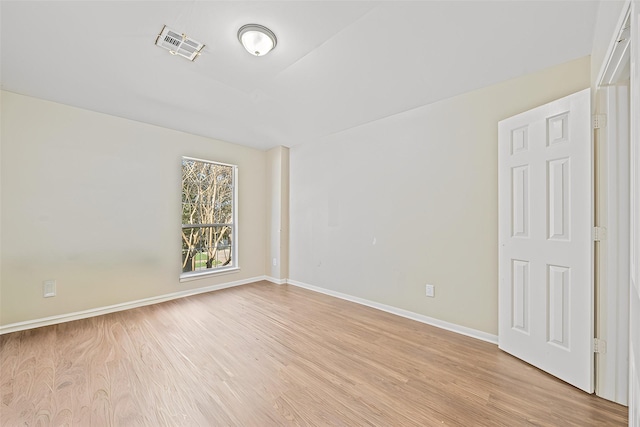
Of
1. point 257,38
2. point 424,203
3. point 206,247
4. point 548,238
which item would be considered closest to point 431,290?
point 424,203

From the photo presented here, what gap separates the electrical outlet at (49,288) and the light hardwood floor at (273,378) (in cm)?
36

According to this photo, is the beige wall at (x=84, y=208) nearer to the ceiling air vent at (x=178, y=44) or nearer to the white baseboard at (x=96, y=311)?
the white baseboard at (x=96, y=311)

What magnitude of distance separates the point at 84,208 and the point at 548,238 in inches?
186

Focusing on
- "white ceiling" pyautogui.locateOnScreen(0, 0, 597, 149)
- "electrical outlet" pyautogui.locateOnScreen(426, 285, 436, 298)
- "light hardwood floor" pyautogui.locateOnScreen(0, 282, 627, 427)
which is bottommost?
"light hardwood floor" pyautogui.locateOnScreen(0, 282, 627, 427)

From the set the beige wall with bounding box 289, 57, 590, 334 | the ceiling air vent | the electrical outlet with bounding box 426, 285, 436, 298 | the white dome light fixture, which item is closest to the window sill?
the beige wall with bounding box 289, 57, 590, 334

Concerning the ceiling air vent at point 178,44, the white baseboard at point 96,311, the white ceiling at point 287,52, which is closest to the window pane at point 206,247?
the white baseboard at point 96,311

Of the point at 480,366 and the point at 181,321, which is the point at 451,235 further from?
the point at 181,321

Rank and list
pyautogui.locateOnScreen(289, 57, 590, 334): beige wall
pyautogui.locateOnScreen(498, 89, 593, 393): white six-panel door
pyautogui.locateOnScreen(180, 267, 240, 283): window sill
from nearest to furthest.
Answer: pyautogui.locateOnScreen(498, 89, 593, 393): white six-panel door < pyautogui.locateOnScreen(289, 57, 590, 334): beige wall < pyautogui.locateOnScreen(180, 267, 240, 283): window sill

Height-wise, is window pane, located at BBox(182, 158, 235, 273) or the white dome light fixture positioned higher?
the white dome light fixture

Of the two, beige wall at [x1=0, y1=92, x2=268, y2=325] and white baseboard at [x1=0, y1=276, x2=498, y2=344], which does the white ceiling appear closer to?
beige wall at [x1=0, y1=92, x2=268, y2=325]

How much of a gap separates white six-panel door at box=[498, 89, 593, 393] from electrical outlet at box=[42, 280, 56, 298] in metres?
4.65

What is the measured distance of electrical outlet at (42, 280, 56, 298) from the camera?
9.17 feet

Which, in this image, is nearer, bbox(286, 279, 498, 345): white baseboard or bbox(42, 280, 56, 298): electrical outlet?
bbox(286, 279, 498, 345): white baseboard

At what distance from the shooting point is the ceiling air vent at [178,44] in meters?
2.11
